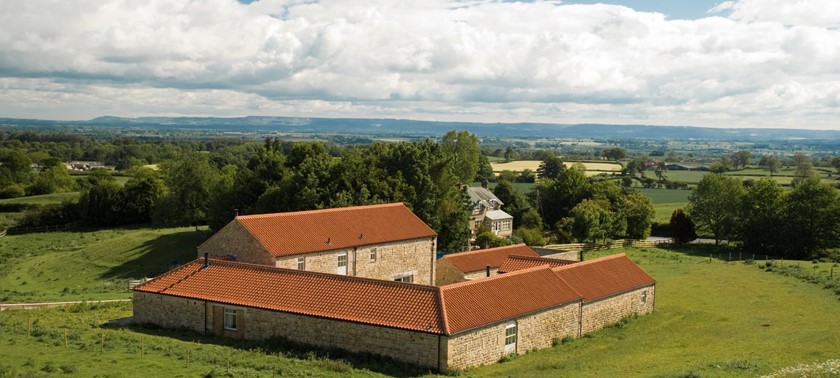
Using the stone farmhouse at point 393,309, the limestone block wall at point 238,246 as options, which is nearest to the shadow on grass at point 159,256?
the limestone block wall at point 238,246

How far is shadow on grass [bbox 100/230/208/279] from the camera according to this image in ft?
179

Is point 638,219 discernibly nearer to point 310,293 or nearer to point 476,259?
point 476,259

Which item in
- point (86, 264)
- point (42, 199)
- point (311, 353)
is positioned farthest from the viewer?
point (42, 199)

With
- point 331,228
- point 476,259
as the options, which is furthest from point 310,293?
point 476,259

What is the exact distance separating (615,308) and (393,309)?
13436mm

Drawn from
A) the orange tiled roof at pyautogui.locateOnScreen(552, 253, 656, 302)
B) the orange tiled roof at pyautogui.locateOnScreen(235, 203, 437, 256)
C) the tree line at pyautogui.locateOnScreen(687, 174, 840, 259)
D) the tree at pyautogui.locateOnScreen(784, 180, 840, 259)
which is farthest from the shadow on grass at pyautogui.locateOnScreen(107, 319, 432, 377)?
the tree line at pyautogui.locateOnScreen(687, 174, 840, 259)

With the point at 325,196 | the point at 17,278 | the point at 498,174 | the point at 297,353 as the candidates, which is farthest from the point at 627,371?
the point at 498,174

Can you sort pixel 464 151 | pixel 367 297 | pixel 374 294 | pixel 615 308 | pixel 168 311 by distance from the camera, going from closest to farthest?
1. pixel 367 297
2. pixel 374 294
3. pixel 168 311
4. pixel 615 308
5. pixel 464 151

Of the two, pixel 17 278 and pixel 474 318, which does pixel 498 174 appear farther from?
pixel 474 318

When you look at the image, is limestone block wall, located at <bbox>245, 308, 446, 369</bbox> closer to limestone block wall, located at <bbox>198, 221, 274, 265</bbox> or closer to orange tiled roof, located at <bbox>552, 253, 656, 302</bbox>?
limestone block wall, located at <bbox>198, 221, 274, 265</bbox>

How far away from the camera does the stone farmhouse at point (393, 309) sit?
2769 cm

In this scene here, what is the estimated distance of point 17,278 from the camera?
5453 cm

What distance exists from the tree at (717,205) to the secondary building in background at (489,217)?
1987 centimetres

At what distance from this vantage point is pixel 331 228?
141ft
